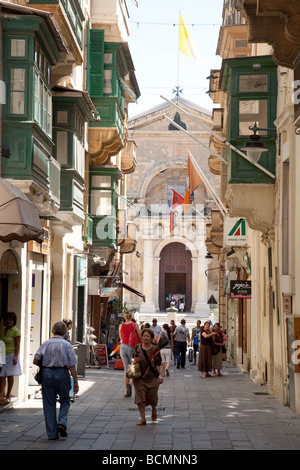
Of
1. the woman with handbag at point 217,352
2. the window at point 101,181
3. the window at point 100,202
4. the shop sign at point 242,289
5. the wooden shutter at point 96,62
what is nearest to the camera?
the shop sign at point 242,289

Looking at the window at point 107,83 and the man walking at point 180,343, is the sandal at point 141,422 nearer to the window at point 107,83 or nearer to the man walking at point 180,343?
the man walking at point 180,343

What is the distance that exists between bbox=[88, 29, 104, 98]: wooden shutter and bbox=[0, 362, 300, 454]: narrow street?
34.0ft

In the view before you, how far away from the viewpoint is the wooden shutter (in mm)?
26406

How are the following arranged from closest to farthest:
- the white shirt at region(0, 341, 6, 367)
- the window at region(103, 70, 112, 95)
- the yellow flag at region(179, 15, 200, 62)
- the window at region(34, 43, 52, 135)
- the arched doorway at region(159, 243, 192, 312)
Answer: the white shirt at region(0, 341, 6, 367) < the window at region(34, 43, 52, 135) < the yellow flag at region(179, 15, 200, 62) < the window at region(103, 70, 112, 95) < the arched doorway at region(159, 243, 192, 312)

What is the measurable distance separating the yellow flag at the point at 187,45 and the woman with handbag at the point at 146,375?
34.3 feet

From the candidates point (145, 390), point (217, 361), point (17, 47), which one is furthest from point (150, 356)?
point (217, 361)

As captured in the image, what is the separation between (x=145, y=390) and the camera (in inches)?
503

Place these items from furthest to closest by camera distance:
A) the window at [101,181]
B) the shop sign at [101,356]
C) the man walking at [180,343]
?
the window at [101,181], the man walking at [180,343], the shop sign at [101,356]

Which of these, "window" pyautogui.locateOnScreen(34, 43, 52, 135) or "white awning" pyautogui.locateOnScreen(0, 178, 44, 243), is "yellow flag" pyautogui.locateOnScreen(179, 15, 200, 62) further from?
"white awning" pyautogui.locateOnScreen(0, 178, 44, 243)

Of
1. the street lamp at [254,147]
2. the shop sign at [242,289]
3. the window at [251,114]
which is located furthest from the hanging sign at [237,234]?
the street lamp at [254,147]

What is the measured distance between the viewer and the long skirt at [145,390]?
41.7ft

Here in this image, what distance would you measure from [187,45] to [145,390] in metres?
11.4

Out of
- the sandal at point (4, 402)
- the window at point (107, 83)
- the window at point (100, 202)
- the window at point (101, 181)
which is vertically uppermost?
the window at point (107, 83)

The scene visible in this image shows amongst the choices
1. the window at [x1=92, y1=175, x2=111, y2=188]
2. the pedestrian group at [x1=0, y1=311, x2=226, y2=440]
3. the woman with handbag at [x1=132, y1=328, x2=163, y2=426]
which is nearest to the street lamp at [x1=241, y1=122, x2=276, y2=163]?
the pedestrian group at [x1=0, y1=311, x2=226, y2=440]
